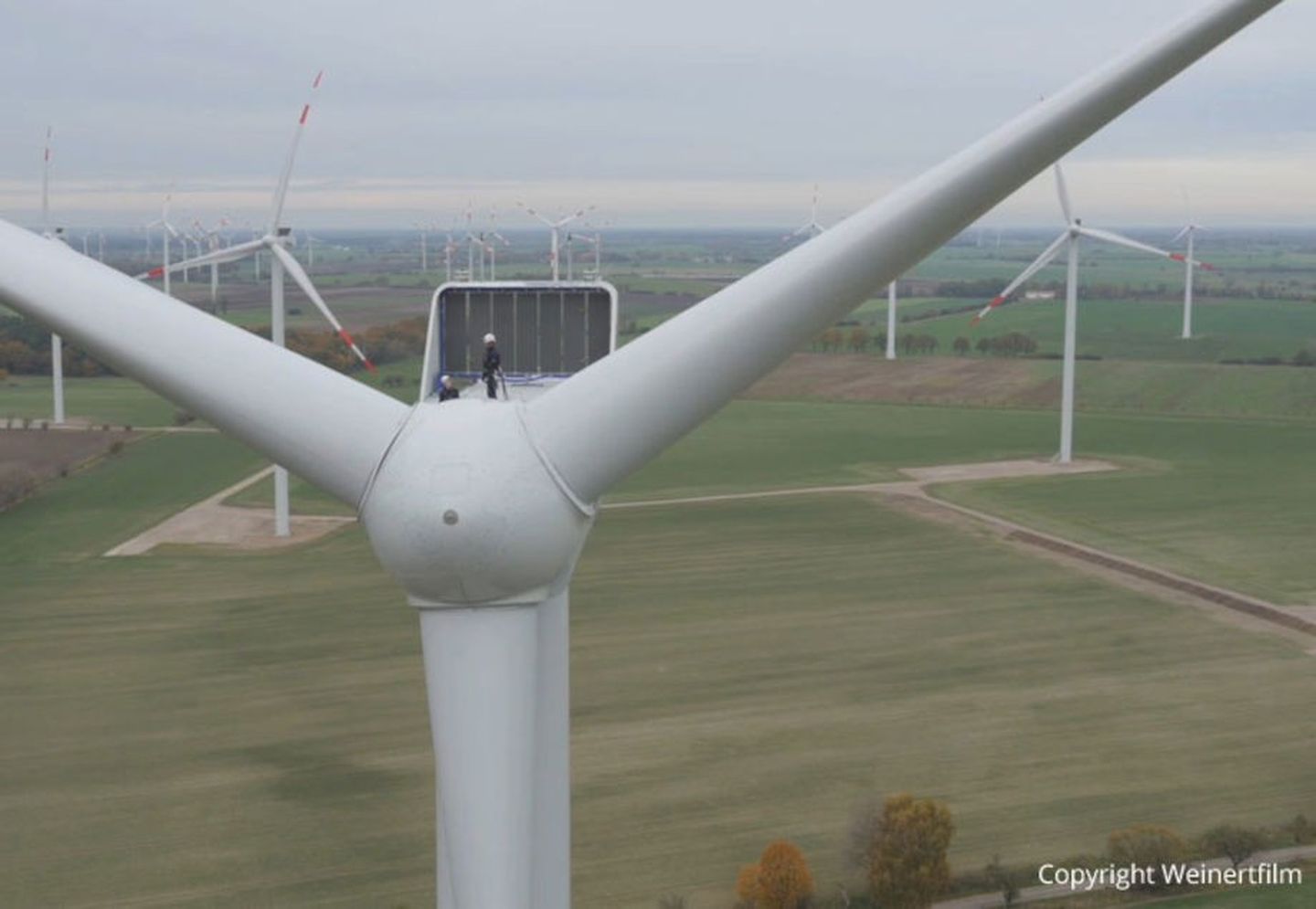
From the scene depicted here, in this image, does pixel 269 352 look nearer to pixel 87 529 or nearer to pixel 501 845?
pixel 501 845

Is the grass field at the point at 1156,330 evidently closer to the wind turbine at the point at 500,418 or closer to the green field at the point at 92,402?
the green field at the point at 92,402

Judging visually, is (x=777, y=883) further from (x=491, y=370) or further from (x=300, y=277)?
(x=300, y=277)

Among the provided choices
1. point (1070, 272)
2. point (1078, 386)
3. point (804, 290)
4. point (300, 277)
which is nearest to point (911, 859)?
point (804, 290)

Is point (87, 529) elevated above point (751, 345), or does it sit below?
below

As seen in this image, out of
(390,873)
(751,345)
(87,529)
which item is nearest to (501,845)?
(751,345)

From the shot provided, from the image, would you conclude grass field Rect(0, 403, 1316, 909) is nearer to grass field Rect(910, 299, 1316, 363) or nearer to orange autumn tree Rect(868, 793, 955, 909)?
orange autumn tree Rect(868, 793, 955, 909)

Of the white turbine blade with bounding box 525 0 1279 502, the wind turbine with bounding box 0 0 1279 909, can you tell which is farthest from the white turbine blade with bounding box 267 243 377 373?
the white turbine blade with bounding box 525 0 1279 502
